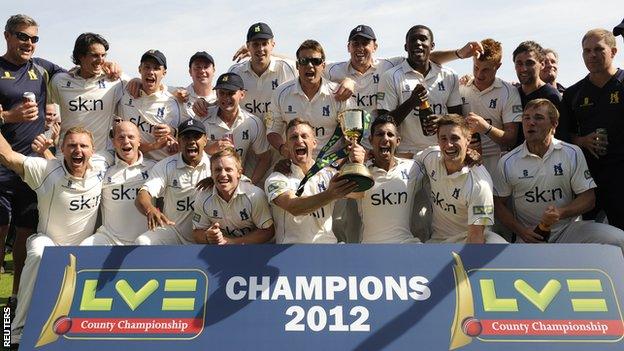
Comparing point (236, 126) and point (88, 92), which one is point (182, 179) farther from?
point (88, 92)

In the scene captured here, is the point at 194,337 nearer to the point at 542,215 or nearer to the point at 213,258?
the point at 213,258

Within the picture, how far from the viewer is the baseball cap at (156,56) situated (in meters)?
7.23

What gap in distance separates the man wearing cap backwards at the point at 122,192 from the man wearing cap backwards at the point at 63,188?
0.16 meters

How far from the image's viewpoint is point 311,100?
7.03 m

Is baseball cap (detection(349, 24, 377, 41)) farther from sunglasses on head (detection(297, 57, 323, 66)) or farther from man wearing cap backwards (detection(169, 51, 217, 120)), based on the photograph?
man wearing cap backwards (detection(169, 51, 217, 120))

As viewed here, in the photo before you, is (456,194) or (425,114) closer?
(456,194)

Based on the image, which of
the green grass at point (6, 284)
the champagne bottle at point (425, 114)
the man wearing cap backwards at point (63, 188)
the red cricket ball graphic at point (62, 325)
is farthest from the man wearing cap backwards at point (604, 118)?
the green grass at point (6, 284)

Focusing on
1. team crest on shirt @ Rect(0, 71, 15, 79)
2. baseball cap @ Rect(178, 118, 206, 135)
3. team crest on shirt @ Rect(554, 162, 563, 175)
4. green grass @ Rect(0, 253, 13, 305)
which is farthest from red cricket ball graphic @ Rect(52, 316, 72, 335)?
team crest on shirt @ Rect(554, 162, 563, 175)

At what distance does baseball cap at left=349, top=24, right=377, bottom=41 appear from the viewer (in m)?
7.32

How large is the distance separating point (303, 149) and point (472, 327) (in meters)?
2.27

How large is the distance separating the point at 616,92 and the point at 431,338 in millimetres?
3549

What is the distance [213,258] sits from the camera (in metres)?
5.08

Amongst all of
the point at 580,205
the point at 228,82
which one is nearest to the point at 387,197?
the point at 580,205

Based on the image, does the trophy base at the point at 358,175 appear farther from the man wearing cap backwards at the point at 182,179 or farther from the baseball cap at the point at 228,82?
the baseball cap at the point at 228,82
